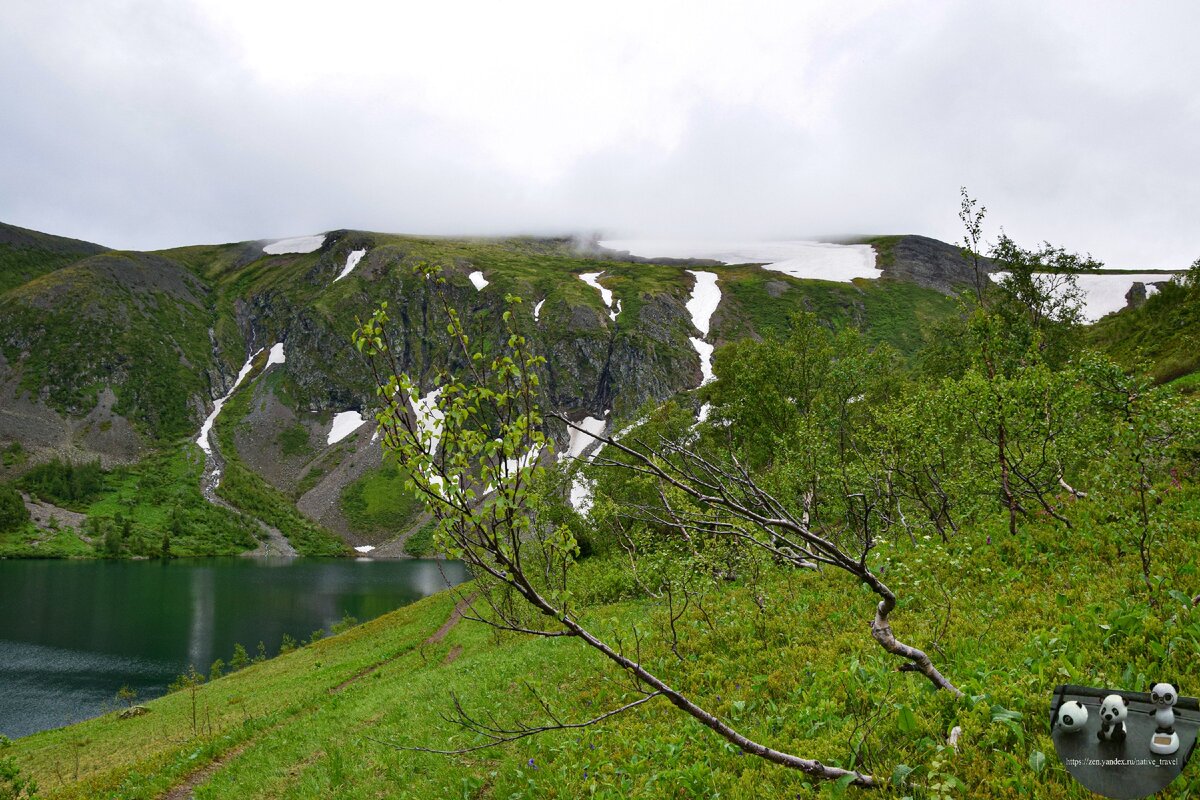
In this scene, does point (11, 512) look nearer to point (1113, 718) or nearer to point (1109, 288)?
point (1113, 718)

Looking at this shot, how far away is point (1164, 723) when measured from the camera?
3.97 m

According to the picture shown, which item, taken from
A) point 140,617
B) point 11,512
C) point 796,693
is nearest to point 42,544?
point 11,512

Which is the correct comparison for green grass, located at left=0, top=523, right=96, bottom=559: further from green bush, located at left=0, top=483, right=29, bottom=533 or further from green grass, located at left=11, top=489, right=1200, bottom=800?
green grass, located at left=11, top=489, right=1200, bottom=800

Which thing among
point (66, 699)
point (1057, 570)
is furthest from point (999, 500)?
point (66, 699)

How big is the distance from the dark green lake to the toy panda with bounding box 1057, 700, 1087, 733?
120 feet

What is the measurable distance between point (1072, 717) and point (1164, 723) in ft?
1.66

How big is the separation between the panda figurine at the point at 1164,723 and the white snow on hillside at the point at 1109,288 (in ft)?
619

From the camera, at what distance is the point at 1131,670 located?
6.88 meters

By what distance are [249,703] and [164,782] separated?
797 inches

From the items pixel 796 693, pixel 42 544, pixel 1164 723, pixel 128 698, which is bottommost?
pixel 42 544

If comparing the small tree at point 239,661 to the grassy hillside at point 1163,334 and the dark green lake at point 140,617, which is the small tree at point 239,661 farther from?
the grassy hillside at point 1163,334

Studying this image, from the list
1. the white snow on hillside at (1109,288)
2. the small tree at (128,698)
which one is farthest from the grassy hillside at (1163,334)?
the white snow on hillside at (1109,288)

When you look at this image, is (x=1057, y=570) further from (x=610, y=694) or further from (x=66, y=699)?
(x=66, y=699)

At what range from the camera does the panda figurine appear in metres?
3.88
